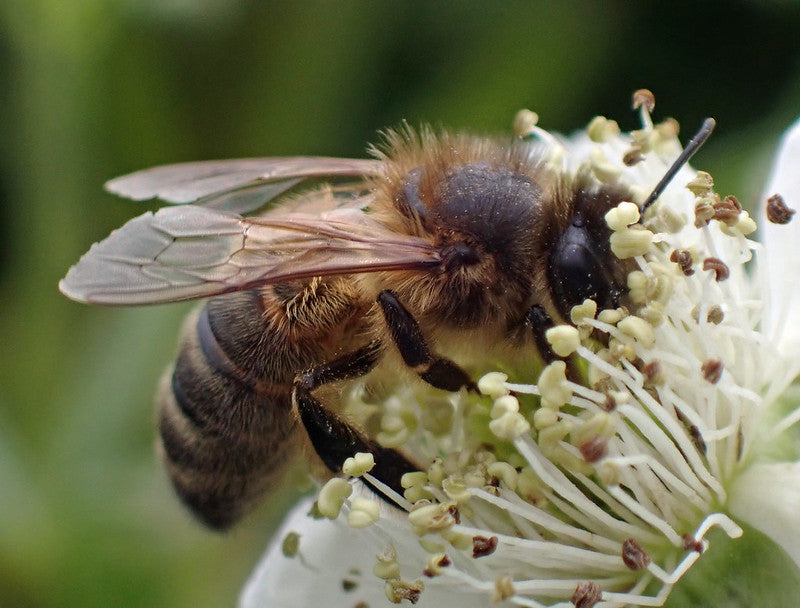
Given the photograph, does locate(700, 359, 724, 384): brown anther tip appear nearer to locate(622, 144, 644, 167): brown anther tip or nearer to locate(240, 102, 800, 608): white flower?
locate(240, 102, 800, 608): white flower

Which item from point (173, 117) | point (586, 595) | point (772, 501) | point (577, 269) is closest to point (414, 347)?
point (577, 269)

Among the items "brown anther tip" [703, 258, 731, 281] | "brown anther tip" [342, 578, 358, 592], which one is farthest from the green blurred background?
"brown anther tip" [703, 258, 731, 281]

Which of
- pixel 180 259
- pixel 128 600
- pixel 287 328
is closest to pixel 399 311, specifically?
pixel 287 328

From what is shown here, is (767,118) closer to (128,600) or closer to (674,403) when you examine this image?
(674,403)

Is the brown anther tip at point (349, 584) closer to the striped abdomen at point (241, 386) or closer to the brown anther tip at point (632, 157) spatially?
the striped abdomen at point (241, 386)

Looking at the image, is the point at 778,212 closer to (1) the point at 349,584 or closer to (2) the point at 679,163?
(2) the point at 679,163

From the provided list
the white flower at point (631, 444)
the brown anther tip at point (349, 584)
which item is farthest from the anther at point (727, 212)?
the brown anther tip at point (349, 584)

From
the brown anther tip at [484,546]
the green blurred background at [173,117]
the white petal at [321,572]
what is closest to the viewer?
the brown anther tip at [484,546]
